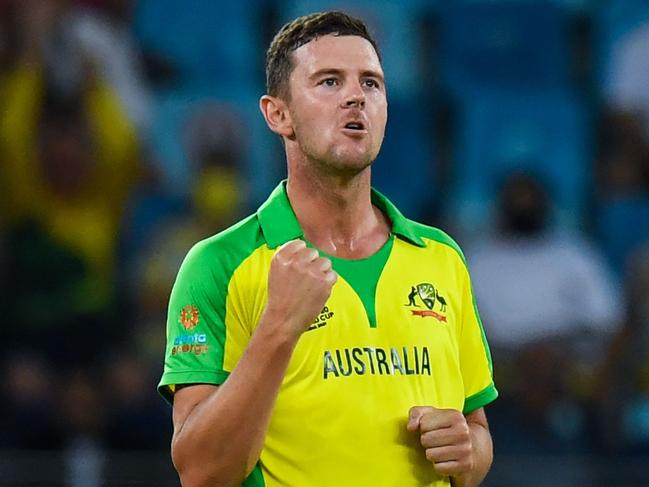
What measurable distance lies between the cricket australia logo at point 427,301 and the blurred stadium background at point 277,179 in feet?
11.1

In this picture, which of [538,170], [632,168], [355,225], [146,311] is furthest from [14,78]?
[355,225]

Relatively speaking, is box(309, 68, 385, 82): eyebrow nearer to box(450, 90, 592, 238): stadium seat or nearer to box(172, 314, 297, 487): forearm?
box(172, 314, 297, 487): forearm

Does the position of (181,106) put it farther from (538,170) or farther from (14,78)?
(538,170)

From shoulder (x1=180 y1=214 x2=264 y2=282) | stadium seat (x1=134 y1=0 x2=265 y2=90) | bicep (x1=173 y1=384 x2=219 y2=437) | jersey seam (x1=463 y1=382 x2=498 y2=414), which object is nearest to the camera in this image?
bicep (x1=173 y1=384 x2=219 y2=437)

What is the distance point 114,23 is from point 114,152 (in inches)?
33.0

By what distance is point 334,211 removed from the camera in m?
3.16

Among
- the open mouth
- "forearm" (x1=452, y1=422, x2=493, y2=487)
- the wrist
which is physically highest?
the open mouth

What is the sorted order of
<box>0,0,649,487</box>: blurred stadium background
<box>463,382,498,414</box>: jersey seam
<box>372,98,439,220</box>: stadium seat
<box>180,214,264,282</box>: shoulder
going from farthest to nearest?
1. <box>372,98,439,220</box>: stadium seat
2. <box>0,0,649,487</box>: blurred stadium background
3. <box>463,382,498,414</box>: jersey seam
4. <box>180,214,264,282</box>: shoulder

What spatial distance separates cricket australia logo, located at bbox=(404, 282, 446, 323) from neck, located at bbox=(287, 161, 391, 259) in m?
0.14

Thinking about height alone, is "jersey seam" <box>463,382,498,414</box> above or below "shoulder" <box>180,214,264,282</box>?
below

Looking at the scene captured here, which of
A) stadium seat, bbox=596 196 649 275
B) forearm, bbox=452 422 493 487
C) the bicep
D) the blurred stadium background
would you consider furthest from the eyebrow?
stadium seat, bbox=596 196 649 275

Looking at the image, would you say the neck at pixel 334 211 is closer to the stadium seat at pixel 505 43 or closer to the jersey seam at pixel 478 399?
the jersey seam at pixel 478 399

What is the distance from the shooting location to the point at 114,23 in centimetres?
773

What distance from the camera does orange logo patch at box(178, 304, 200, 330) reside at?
297 cm
